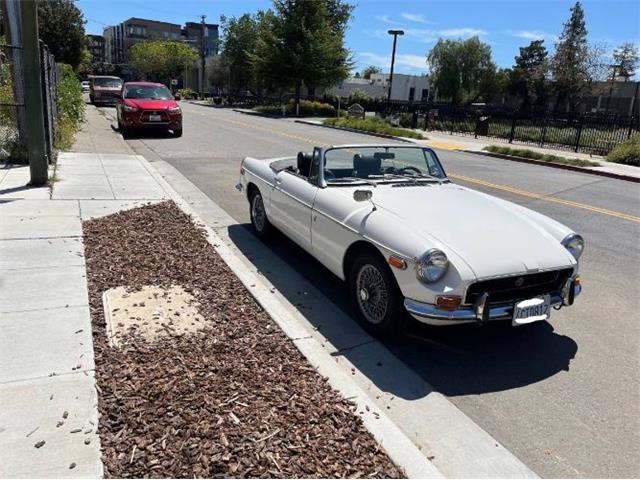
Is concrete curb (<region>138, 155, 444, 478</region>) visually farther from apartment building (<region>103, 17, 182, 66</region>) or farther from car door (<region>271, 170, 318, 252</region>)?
apartment building (<region>103, 17, 182, 66</region>)

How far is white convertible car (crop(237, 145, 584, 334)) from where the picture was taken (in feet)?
11.8

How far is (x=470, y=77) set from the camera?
227 ft

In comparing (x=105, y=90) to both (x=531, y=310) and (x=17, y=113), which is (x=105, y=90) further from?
(x=531, y=310)

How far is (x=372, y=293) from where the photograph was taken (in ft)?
13.5

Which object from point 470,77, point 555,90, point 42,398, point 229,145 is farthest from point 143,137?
point 470,77

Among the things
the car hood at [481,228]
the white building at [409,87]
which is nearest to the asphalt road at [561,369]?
the car hood at [481,228]

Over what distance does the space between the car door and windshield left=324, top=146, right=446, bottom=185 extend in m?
0.27

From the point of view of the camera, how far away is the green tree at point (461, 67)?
68438 millimetres

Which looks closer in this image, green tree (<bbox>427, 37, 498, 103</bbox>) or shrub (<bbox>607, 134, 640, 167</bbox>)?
shrub (<bbox>607, 134, 640, 167</bbox>)

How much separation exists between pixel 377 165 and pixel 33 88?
18.7 feet

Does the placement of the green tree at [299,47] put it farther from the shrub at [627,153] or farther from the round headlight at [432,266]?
the round headlight at [432,266]

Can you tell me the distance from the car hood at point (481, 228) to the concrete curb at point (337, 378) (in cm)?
112

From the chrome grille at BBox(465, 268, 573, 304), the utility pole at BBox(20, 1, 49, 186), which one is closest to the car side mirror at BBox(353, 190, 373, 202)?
the chrome grille at BBox(465, 268, 573, 304)

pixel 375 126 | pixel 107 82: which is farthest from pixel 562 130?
pixel 107 82
